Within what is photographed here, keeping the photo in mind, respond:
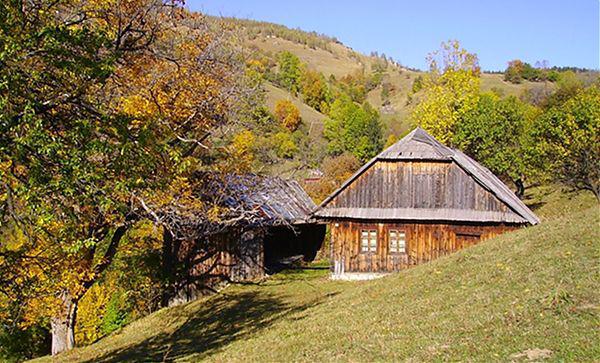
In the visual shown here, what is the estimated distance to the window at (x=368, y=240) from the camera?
27.2m

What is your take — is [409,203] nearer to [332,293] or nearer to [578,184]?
[332,293]

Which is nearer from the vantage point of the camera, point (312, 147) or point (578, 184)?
point (578, 184)

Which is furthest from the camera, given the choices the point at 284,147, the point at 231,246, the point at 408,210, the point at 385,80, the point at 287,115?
the point at 385,80

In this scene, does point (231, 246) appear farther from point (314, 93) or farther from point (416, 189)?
point (314, 93)

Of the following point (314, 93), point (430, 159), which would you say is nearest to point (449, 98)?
point (430, 159)

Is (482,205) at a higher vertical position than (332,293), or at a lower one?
higher

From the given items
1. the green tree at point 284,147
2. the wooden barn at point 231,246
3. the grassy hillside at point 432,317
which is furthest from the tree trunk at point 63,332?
the green tree at point 284,147

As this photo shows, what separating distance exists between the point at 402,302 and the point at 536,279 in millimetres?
3617

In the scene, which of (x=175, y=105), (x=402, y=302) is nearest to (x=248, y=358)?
(x=402, y=302)

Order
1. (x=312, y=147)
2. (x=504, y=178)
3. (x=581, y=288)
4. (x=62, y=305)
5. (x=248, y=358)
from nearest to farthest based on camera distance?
1. (x=581, y=288)
2. (x=248, y=358)
3. (x=62, y=305)
4. (x=504, y=178)
5. (x=312, y=147)

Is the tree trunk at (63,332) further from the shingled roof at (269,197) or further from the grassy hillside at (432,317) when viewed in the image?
the shingled roof at (269,197)

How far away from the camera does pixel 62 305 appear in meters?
19.6

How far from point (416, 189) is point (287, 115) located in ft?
262

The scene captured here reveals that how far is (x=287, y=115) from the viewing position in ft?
346
